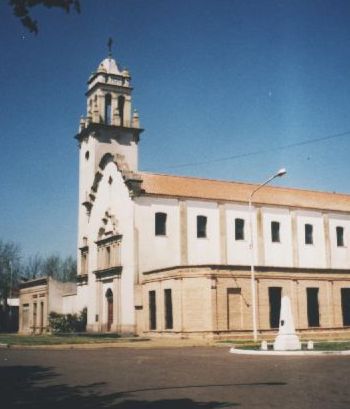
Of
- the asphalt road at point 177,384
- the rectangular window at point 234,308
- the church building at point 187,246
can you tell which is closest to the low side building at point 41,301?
the church building at point 187,246

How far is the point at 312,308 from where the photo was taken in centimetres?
4000

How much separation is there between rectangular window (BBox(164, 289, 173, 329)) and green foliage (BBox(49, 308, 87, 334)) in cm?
1459

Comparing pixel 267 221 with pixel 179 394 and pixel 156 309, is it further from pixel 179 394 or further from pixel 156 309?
pixel 179 394

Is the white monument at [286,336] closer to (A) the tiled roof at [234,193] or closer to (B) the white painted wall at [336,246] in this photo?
(A) the tiled roof at [234,193]

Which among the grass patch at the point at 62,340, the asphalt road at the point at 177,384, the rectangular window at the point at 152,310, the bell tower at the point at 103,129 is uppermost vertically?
the bell tower at the point at 103,129

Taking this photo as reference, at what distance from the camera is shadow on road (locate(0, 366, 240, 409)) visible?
31.4 feet

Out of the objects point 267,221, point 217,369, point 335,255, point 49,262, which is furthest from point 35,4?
point 49,262

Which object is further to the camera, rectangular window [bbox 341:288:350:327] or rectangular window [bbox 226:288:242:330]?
rectangular window [bbox 341:288:350:327]

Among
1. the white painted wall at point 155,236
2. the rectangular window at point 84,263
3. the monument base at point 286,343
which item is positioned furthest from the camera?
the rectangular window at point 84,263

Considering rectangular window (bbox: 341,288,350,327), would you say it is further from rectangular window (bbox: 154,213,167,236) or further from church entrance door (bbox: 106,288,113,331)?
church entrance door (bbox: 106,288,113,331)

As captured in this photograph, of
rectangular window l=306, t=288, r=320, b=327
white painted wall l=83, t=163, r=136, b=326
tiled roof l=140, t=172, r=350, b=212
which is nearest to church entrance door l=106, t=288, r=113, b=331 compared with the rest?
white painted wall l=83, t=163, r=136, b=326

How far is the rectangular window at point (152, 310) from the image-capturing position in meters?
40.5

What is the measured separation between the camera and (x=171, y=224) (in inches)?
1743

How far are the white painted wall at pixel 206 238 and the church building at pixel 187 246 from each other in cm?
9
